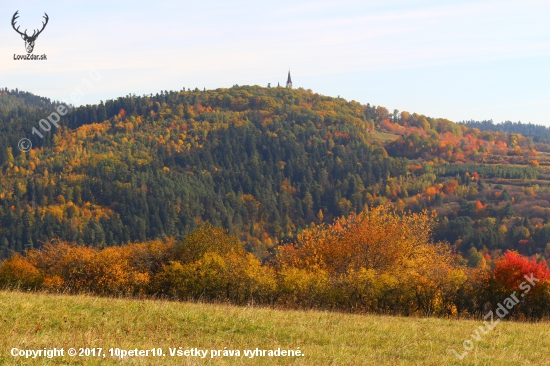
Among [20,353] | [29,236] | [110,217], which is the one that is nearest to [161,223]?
[110,217]

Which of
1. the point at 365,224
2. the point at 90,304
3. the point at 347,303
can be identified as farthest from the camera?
the point at 365,224

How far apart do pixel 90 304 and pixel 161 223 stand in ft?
589

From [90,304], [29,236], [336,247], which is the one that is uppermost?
[90,304]

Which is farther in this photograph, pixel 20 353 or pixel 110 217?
pixel 110 217

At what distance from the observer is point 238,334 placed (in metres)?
19.3

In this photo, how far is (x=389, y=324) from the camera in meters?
22.6

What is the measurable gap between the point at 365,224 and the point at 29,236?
142m

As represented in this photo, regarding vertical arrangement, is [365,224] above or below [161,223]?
above

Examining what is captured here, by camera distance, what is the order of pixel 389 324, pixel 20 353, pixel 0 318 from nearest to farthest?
pixel 20 353 → pixel 0 318 → pixel 389 324

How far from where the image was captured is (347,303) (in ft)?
102

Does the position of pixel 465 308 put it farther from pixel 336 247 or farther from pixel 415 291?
pixel 336 247

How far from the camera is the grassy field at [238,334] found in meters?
15.5

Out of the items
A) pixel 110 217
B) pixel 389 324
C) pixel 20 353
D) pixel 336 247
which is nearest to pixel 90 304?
pixel 20 353

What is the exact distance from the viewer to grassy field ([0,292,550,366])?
1554 centimetres
